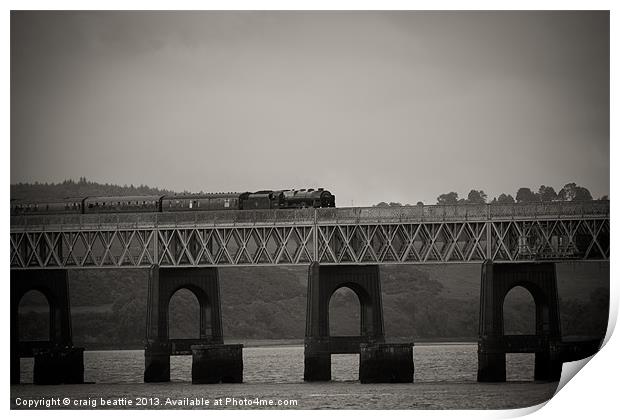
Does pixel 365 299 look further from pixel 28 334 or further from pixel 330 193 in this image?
pixel 28 334

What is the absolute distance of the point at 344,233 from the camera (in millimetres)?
69875

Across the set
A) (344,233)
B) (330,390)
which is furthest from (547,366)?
(344,233)

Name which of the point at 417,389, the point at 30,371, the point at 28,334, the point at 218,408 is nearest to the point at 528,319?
the point at 28,334

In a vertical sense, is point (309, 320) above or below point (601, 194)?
below

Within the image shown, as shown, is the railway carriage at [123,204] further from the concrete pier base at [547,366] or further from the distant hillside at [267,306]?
the distant hillside at [267,306]

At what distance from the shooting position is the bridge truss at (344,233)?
216 ft

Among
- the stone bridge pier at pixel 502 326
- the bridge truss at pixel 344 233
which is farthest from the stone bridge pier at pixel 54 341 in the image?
the stone bridge pier at pixel 502 326

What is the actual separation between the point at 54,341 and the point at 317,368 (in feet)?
51.7

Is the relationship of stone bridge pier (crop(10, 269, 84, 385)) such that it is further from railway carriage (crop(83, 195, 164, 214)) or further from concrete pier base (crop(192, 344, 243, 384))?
concrete pier base (crop(192, 344, 243, 384))

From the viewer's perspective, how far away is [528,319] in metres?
148

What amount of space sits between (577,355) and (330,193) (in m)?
16.7

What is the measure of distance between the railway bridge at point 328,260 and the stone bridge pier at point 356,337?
52mm

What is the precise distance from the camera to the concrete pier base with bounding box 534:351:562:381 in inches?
2572
